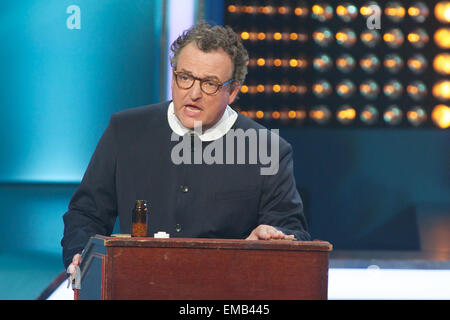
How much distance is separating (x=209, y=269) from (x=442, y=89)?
4.79 metres

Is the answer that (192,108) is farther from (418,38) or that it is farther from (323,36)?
(418,38)

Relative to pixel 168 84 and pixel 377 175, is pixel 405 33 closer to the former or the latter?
pixel 377 175

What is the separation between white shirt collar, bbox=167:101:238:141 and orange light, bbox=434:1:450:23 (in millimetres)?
3907

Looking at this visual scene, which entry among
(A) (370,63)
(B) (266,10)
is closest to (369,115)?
(A) (370,63)

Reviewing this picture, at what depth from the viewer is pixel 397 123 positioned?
5.51 metres

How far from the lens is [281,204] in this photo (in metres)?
2.02

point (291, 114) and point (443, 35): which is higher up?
point (443, 35)

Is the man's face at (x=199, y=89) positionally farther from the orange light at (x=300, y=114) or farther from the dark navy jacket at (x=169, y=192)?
the orange light at (x=300, y=114)

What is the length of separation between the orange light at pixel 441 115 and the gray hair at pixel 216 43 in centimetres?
382

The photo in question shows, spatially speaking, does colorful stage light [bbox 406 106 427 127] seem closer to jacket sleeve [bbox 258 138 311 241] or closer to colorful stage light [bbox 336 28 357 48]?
colorful stage light [bbox 336 28 357 48]

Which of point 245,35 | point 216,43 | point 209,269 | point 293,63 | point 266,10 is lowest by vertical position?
point 209,269

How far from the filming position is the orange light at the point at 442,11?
549 cm

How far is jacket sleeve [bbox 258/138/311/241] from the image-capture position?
198 cm

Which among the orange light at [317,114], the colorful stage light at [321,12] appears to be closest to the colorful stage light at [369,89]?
the orange light at [317,114]
